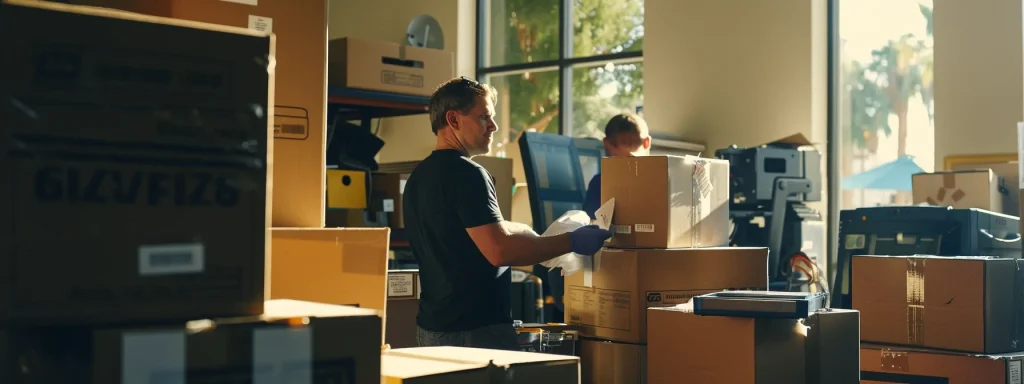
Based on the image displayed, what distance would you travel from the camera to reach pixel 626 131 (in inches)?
145

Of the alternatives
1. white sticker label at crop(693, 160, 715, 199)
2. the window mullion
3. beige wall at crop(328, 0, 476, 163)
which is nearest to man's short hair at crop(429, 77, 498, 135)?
white sticker label at crop(693, 160, 715, 199)

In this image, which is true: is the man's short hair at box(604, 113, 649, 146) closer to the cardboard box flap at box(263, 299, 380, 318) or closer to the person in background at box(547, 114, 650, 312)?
the person in background at box(547, 114, 650, 312)

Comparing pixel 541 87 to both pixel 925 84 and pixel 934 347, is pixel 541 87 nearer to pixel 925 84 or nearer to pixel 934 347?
Result: pixel 925 84

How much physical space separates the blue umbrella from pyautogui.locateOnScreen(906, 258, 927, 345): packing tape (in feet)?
8.79

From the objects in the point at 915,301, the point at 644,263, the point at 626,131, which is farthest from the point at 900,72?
the point at 644,263

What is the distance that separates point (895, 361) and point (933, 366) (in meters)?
0.11

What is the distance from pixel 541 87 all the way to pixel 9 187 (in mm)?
6333

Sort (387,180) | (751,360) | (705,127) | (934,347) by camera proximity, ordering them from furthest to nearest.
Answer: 1. (705,127)
2. (387,180)
3. (934,347)
4. (751,360)

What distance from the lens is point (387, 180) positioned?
4.45 m

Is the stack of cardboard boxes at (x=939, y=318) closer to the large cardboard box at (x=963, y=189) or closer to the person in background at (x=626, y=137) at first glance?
the person in background at (x=626, y=137)

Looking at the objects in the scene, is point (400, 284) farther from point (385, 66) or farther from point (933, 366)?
point (933, 366)

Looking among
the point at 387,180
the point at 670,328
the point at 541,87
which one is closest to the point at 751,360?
the point at 670,328

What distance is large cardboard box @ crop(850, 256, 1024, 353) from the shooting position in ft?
9.64

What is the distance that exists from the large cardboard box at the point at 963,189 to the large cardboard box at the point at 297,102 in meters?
3.20
